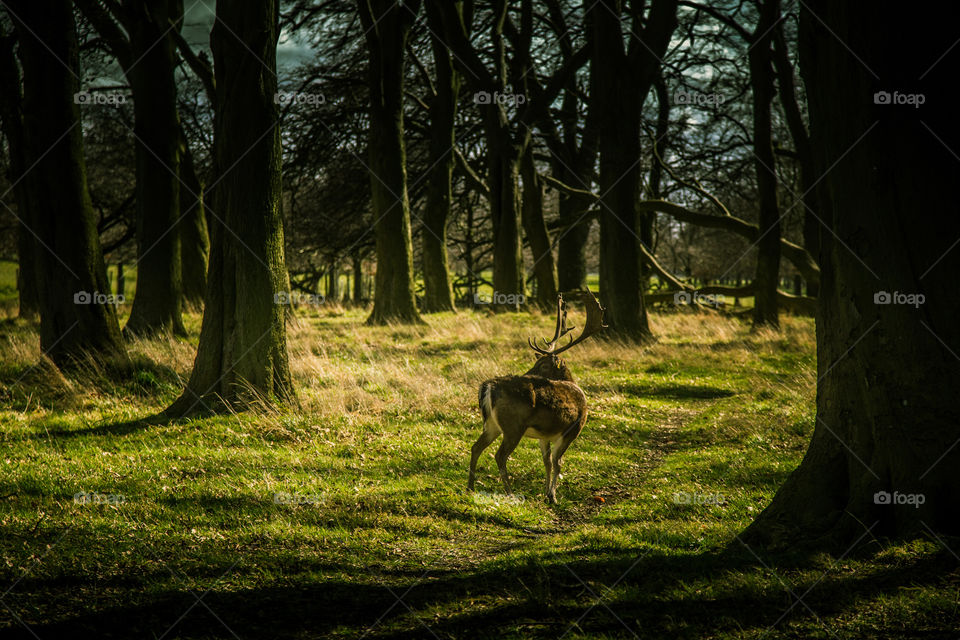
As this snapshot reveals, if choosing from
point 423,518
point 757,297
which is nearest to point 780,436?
point 423,518

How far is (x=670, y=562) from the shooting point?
16.7 ft

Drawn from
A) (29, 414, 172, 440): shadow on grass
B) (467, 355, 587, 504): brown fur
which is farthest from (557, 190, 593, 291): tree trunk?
(467, 355, 587, 504): brown fur

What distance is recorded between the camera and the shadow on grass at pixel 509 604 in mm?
4059

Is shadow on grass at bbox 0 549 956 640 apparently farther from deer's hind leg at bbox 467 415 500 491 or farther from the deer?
deer's hind leg at bbox 467 415 500 491

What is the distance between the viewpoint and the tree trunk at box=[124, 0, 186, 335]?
1579 centimetres

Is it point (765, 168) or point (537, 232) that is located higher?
point (765, 168)

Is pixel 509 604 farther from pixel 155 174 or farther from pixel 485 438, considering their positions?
pixel 155 174

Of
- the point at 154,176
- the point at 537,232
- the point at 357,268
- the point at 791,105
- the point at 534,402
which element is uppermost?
the point at 791,105

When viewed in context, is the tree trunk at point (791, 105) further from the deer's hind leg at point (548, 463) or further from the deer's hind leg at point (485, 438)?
the deer's hind leg at point (485, 438)

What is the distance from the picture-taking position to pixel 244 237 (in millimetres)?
9938

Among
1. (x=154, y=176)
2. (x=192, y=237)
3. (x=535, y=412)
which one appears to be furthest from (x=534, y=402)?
(x=192, y=237)

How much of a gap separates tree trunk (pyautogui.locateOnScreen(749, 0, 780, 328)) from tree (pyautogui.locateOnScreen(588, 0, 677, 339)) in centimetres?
317

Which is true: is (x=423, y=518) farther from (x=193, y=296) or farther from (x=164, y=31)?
(x=193, y=296)

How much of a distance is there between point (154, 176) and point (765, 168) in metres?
15.5
